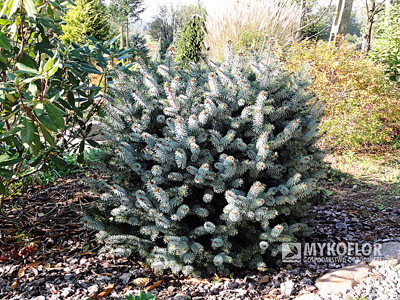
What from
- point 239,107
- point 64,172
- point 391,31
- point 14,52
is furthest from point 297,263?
point 391,31

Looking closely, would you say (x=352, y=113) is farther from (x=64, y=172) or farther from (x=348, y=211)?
(x=64, y=172)

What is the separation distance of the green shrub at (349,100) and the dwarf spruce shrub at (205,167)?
325 cm

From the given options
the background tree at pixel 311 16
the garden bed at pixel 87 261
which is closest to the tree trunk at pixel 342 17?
the background tree at pixel 311 16

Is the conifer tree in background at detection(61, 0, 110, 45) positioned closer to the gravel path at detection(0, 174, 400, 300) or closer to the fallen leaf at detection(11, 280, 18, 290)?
the gravel path at detection(0, 174, 400, 300)

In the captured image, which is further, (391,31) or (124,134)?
(391,31)

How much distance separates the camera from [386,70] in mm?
8477

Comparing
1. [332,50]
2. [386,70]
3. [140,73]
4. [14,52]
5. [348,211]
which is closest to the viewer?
[14,52]

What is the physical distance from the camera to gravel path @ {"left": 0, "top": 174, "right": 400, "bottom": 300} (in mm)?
1927

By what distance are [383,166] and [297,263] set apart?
11.6 feet

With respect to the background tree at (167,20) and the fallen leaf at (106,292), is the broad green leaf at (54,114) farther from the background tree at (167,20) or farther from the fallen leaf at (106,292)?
the background tree at (167,20)

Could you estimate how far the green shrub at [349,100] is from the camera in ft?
17.2

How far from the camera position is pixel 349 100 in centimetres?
532

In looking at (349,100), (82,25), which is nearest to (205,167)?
(349,100)

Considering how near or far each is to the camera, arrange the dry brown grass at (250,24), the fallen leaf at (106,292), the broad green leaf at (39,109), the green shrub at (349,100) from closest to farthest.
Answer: the broad green leaf at (39,109) → the fallen leaf at (106,292) → the green shrub at (349,100) → the dry brown grass at (250,24)
